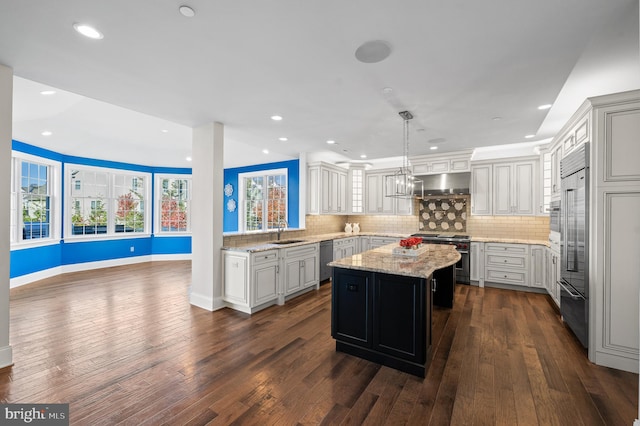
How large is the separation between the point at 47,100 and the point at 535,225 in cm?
810

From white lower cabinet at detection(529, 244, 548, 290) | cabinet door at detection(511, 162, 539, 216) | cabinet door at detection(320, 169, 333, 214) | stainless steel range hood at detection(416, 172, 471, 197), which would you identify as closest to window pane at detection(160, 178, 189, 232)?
cabinet door at detection(320, 169, 333, 214)

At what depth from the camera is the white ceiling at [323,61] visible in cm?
179

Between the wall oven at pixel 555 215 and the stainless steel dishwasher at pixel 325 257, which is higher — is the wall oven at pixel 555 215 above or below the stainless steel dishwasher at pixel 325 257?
above

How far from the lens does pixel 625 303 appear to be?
2475mm

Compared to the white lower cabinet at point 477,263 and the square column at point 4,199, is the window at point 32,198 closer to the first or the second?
the square column at point 4,199

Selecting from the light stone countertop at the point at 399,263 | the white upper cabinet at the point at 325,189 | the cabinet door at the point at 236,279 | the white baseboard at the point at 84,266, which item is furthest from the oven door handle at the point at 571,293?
the white baseboard at the point at 84,266

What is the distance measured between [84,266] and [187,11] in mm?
7285

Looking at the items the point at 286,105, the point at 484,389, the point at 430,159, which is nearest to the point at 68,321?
the point at 286,105

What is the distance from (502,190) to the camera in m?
5.48

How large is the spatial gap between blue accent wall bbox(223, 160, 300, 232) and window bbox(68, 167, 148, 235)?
2285mm

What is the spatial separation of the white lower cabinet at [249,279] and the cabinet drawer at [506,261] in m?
3.93

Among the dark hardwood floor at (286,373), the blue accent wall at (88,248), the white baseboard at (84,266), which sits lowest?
the dark hardwood floor at (286,373)

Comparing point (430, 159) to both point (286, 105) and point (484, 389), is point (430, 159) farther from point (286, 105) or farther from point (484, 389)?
point (484, 389)

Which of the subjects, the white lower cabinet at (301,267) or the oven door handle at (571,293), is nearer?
the oven door handle at (571,293)
